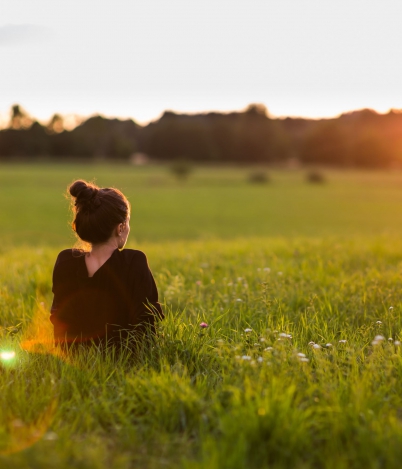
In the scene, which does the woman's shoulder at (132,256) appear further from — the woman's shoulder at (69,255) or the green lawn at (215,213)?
the green lawn at (215,213)

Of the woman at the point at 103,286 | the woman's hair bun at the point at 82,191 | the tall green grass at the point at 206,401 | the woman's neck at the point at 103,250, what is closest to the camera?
the tall green grass at the point at 206,401

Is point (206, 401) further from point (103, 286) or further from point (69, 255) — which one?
point (69, 255)

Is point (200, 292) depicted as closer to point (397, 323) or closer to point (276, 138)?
point (397, 323)

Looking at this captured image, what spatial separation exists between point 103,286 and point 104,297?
86 millimetres

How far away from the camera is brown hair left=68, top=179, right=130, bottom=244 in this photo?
10.4 ft

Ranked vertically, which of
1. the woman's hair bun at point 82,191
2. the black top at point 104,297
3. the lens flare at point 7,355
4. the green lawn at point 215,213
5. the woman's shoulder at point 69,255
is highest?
the woman's hair bun at point 82,191

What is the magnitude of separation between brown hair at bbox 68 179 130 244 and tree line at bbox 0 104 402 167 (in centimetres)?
9172

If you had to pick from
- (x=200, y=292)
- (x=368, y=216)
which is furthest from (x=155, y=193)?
(x=200, y=292)

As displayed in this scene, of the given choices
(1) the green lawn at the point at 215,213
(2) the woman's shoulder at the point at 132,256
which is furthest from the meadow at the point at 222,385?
(1) the green lawn at the point at 215,213

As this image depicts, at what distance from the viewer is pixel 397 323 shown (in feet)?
12.7

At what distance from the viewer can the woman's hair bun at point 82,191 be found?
123 inches

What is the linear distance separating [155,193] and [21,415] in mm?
40880

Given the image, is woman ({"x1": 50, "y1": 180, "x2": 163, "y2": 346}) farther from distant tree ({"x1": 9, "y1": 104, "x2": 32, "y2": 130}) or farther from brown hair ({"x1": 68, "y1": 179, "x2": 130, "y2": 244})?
distant tree ({"x1": 9, "y1": 104, "x2": 32, "y2": 130})

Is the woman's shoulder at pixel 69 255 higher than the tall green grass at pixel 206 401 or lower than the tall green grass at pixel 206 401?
higher
